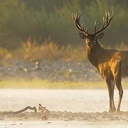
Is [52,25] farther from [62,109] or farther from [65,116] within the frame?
[65,116]

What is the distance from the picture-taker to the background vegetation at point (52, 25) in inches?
1246

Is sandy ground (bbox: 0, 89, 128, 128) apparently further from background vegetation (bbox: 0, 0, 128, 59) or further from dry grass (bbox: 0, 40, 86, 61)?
background vegetation (bbox: 0, 0, 128, 59)

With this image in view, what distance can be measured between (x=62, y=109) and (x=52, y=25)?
48.9ft

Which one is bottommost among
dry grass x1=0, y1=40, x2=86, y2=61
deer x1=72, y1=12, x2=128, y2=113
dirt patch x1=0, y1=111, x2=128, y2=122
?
dirt patch x1=0, y1=111, x2=128, y2=122

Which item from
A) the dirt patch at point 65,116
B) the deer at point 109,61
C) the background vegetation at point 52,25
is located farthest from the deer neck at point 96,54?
the background vegetation at point 52,25

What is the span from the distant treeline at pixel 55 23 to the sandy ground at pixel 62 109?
823 cm

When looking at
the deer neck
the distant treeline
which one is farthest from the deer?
the distant treeline

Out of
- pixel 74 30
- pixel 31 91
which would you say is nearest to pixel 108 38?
pixel 74 30

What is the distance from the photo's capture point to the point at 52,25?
33125 millimetres

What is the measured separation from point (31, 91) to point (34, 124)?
9823 mm

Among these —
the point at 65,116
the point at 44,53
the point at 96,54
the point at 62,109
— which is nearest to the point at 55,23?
the point at 44,53

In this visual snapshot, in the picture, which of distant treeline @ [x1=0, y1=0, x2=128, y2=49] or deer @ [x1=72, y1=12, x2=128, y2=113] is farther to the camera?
distant treeline @ [x1=0, y1=0, x2=128, y2=49]

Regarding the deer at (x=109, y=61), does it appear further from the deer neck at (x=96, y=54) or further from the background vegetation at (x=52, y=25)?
the background vegetation at (x=52, y=25)

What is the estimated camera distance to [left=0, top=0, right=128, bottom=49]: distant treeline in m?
32.1
